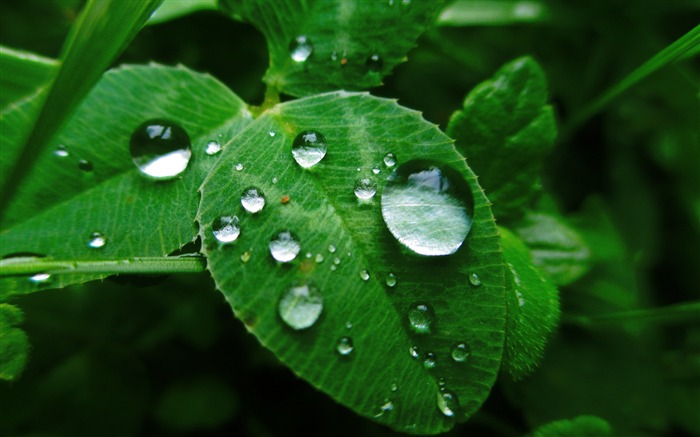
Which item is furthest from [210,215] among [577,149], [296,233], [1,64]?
[577,149]

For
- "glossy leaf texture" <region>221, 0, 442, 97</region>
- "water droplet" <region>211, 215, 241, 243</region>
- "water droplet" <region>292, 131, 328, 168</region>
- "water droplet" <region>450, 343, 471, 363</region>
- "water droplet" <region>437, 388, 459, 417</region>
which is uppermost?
"glossy leaf texture" <region>221, 0, 442, 97</region>

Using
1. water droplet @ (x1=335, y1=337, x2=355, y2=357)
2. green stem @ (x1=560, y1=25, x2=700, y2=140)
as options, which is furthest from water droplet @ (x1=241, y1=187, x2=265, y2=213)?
green stem @ (x1=560, y1=25, x2=700, y2=140)

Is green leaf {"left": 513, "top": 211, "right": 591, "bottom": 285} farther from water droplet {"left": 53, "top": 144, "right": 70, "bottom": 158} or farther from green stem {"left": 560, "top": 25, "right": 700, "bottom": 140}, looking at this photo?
water droplet {"left": 53, "top": 144, "right": 70, "bottom": 158}

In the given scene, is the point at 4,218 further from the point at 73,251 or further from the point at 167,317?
the point at 167,317

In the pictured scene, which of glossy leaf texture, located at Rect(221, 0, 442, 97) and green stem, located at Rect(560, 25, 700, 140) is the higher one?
glossy leaf texture, located at Rect(221, 0, 442, 97)

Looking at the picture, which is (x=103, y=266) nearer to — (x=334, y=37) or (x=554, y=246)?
(x=334, y=37)

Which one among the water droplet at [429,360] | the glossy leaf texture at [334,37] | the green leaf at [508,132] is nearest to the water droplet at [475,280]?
the water droplet at [429,360]

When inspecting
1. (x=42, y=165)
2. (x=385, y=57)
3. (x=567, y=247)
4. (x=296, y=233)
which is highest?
(x=42, y=165)
